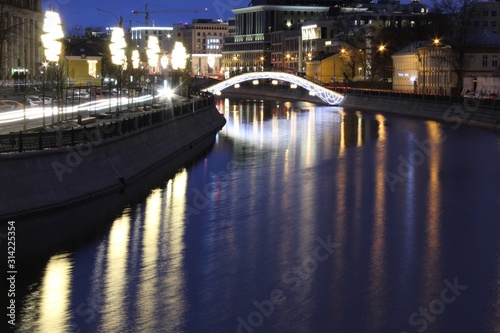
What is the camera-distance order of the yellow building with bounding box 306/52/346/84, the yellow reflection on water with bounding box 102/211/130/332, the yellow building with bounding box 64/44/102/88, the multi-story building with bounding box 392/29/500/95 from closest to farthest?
the yellow reflection on water with bounding box 102/211/130/332 → the multi-story building with bounding box 392/29/500/95 → the yellow building with bounding box 64/44/102/88 → the yellow building with bounding box 306/52/346/84

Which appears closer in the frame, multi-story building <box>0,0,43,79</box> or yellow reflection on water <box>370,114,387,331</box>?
yellow reflection on water <box>370,114,387,331</box>

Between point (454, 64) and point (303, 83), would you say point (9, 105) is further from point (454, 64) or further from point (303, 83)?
point (303, 83)

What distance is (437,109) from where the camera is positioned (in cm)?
8681

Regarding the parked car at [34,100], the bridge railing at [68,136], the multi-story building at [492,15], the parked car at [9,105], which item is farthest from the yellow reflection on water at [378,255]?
the multi-story building at [492,15]

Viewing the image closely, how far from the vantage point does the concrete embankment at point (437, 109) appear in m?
74.8

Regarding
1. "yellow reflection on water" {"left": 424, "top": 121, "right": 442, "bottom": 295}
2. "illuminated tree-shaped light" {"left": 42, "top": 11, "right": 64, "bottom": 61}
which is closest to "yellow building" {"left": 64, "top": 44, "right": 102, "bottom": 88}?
"yellow reflection on water" {"left": 424, "top": 121, "right": 442, "bottom": 295}

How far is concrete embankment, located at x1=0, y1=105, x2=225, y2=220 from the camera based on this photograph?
29594 millimetres

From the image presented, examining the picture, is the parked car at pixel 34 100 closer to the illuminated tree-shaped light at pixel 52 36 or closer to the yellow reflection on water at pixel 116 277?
the illuminated tree-shaped light at pixel 52 36

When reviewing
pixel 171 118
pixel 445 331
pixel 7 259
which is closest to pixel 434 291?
pixel 445 331

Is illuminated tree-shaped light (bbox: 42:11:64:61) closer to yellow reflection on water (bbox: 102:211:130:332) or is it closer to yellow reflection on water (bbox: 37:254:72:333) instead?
yellow reflection on water (bbox: 102:211:130:332)

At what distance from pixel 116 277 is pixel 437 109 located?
218 feet

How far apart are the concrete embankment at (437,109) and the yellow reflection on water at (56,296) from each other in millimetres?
51466

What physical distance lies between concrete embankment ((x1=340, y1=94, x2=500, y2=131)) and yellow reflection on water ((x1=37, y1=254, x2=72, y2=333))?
51.5m

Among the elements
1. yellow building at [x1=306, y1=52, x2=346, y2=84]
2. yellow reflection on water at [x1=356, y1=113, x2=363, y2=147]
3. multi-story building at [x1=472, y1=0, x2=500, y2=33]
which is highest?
multi-story building at [x1=472, y1=0, x2=500, y2=33]
